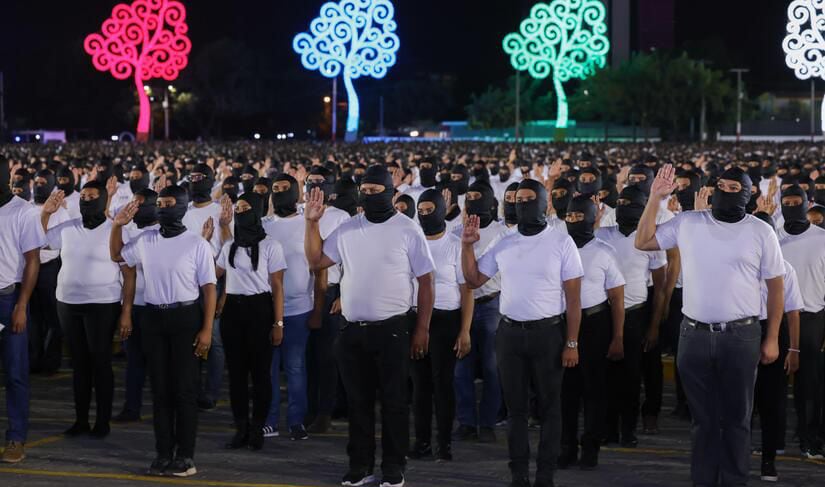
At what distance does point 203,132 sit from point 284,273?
402ft

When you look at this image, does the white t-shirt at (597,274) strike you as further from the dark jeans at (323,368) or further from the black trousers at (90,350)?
the black trousers at (90,350)

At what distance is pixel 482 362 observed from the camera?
9.88 m

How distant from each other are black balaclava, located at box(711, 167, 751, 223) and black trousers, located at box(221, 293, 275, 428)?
314 centimetres

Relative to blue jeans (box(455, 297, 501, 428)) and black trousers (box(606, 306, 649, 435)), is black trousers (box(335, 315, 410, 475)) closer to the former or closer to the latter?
blue jeans (box(455, 297, 501, 428))

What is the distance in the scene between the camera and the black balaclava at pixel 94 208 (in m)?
9.81

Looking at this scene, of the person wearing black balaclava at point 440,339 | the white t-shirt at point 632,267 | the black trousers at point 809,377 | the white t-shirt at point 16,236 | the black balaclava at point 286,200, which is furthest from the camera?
the black balaclava at point 286,200

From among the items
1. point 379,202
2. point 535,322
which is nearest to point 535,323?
point 535,322

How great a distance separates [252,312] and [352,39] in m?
63.8

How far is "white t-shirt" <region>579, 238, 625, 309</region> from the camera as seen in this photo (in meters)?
8.91

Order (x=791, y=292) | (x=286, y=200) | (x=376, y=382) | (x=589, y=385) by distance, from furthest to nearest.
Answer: (x=286, y=200)
(x=589, y=385)
(x=376, y=382)
(x=791, y=292)

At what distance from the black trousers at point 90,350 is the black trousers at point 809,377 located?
4486 millimetres

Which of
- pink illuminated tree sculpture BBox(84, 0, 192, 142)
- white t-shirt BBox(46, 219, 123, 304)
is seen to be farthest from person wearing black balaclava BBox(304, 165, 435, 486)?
pink illuminated tree sculpture BBox(84, 0, 192, 142)

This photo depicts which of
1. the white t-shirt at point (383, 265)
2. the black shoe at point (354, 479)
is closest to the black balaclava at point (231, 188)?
the white t-shirt at point (383, 265)

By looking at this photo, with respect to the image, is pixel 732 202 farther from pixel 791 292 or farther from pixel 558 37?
pixel 558 37
